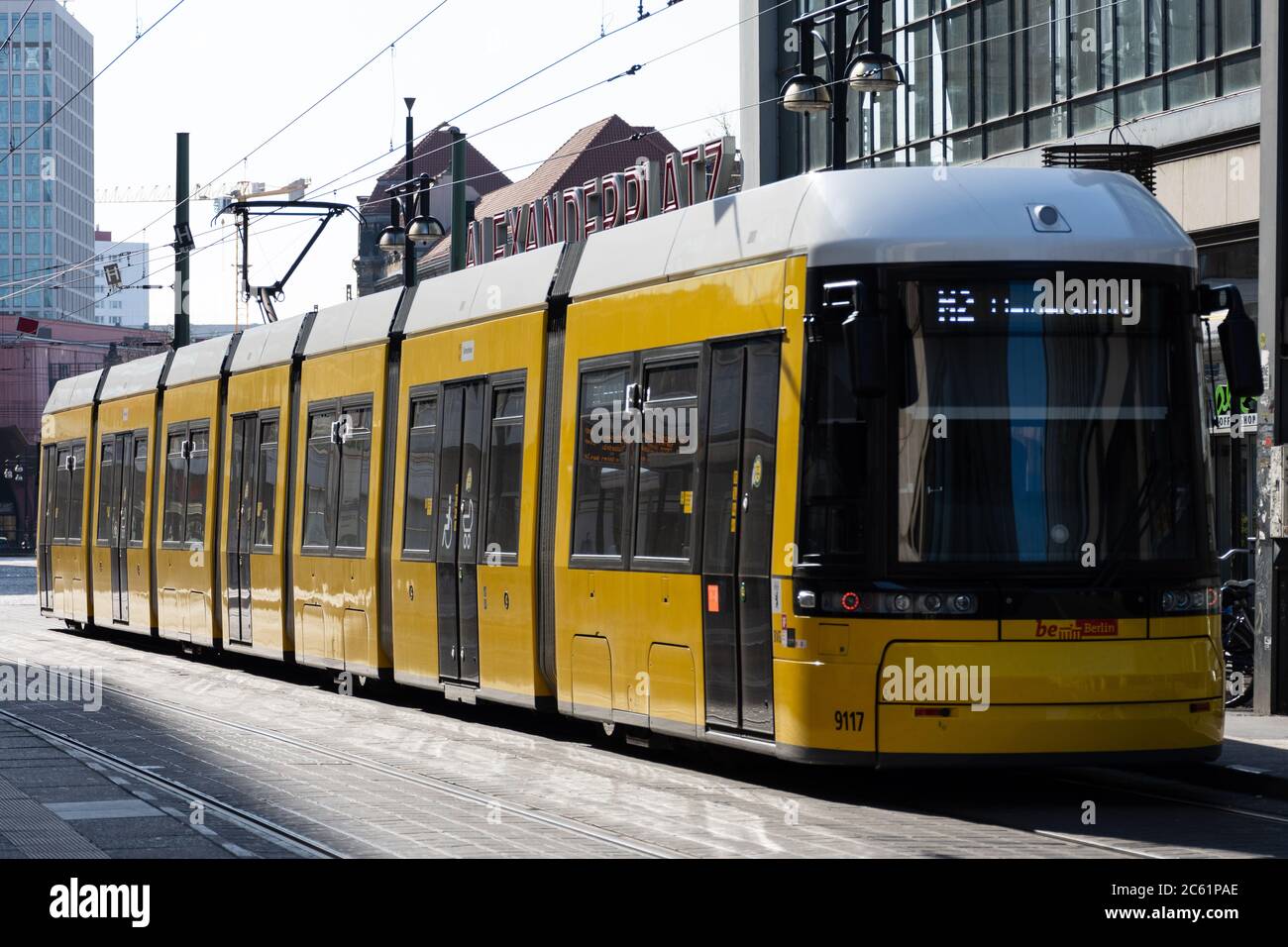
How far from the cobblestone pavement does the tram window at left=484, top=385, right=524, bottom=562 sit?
1.42 meters

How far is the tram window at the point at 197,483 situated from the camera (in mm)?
23781

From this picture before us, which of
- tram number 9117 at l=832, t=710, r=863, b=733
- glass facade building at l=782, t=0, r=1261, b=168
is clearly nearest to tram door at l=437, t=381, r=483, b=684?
tram number 9117 at l=832, t=710, r=863, b=733

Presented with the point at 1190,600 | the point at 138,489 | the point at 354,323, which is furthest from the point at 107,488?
the point at 1190,600

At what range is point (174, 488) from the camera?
2506cm

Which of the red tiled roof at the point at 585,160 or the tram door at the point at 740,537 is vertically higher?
the red tiled roof at the point at 585,160

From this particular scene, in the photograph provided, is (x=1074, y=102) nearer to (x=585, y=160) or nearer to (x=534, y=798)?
(x=534, y=798)

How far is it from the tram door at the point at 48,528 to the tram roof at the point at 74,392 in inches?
26.0

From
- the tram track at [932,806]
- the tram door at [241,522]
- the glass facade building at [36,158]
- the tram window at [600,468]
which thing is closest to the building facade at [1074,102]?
the tram track at [932,806]

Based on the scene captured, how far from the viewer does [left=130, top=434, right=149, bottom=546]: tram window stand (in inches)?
1045

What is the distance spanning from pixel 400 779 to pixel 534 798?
1258mm

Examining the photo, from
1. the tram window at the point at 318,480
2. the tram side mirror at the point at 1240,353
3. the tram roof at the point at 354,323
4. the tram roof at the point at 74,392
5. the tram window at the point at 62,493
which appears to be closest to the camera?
the tram side mirror at the point at 1240,353

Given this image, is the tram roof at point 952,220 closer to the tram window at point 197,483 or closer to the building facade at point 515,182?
the tram window at point 197,483
